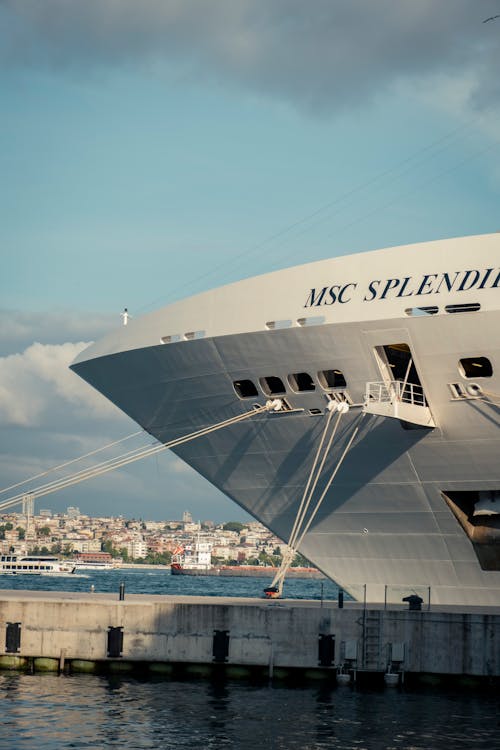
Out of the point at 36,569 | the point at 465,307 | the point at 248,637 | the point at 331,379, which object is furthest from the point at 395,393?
Answer: the point at 36,569

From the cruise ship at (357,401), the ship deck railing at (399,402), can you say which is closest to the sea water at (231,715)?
the cruise ship at (357,401)

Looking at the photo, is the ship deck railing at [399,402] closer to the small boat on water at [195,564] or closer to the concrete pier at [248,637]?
the concrete pier at [248,637]

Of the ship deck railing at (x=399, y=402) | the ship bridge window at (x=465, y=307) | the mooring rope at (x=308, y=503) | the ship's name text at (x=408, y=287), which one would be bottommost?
the mooring rope at (x=308, y=503)

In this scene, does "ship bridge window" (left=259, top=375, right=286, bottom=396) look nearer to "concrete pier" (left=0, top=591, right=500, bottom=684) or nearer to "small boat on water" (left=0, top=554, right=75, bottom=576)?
"concrete pier" (left=0, top=591, right=500, bottom=684)

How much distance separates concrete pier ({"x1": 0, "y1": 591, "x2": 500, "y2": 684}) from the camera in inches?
1023

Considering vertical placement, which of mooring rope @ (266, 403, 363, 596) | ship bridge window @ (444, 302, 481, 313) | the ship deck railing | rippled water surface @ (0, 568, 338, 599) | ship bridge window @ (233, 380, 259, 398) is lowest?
rippled water surface @ (0, 568, 338, 599)

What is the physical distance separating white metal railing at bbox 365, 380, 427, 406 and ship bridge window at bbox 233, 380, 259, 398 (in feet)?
11.7

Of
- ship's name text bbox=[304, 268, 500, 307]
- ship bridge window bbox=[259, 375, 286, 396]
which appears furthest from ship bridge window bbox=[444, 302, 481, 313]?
ship bridge window bbox=[259, 375, 286, 396]

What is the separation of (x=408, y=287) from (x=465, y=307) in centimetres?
132

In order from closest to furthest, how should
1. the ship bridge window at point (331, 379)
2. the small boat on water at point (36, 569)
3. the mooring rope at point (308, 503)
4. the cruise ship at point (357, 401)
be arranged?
the cruise ship at point (357, 401) < the mooring rope at point (308, 503) < the ship bridge window at point (331, 379) < the small boat on water at point (36, 569)

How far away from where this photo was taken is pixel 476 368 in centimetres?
2462

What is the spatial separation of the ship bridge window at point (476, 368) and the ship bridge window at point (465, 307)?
1.32 m

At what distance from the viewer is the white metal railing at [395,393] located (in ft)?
80.5

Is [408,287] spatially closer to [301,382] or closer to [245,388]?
[301,382]
